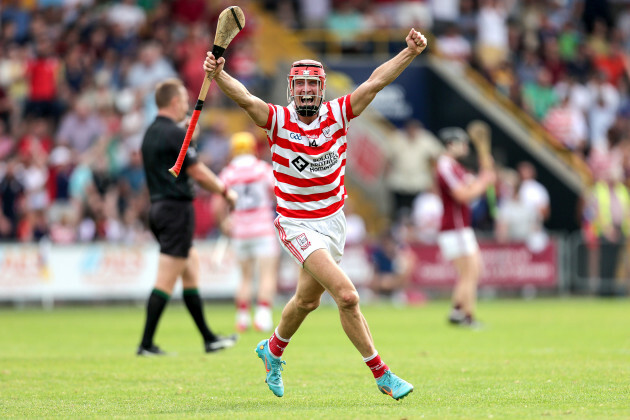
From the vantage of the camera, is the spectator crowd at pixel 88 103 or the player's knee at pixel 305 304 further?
the spectator crowd at pixel 88 103

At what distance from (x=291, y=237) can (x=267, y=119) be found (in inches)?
35.3

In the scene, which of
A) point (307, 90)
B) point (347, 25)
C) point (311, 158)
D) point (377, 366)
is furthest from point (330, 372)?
point (347, 25)

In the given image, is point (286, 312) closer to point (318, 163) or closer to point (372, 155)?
point (318, 163)

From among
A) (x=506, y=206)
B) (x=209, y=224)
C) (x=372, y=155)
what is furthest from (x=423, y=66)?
(x=209, y=224)

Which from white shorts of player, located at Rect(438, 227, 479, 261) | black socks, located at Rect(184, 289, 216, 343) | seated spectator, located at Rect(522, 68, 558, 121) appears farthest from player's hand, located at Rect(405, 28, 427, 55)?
seated spectator, located at Rect(522, 68, 558, 121)

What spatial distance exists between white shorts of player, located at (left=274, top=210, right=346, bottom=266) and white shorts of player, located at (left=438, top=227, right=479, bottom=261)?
7.15 metres

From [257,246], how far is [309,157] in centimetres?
746

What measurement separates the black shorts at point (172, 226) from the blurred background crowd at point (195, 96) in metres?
10.3

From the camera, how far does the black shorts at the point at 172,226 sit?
37.5 ft

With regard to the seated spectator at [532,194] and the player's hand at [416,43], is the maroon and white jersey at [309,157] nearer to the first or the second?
the player's hand at [416,43]

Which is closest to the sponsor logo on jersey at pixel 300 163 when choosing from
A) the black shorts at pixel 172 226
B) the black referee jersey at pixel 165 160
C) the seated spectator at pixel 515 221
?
the black referee jersey at pixel 165 160

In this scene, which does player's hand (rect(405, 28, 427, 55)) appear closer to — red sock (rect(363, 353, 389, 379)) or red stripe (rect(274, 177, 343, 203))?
red stripe (rect(274, 177, 343, 203))

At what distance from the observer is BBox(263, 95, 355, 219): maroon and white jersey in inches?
329

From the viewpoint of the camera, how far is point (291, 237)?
329 inches
